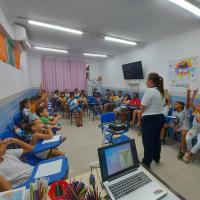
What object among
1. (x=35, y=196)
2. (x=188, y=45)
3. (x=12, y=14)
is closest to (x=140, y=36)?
(x=188, y=45)

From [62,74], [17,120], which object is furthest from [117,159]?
[62,74]

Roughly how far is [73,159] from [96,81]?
6153mm

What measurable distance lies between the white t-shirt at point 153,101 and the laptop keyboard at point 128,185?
1.13m

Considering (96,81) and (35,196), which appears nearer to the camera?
(35,196)

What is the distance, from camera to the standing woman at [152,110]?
6.24ft

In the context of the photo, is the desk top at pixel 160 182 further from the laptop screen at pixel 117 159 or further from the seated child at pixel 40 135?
the seated child at pixel 40 135

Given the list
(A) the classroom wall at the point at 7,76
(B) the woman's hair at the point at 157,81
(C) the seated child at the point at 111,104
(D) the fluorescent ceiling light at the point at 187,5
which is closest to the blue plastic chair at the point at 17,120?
(A) the classroom wall at the point at 7,76

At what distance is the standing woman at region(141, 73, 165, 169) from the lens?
1903mm

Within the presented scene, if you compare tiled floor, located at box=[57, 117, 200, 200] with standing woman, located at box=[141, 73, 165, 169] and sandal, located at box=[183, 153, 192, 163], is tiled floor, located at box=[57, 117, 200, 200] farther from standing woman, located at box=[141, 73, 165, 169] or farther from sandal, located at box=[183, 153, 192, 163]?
standing woman, located at box=[141, 73, 165, 169]

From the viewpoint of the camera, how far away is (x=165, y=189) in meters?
0.87

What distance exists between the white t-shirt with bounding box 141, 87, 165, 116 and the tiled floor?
1082 mm

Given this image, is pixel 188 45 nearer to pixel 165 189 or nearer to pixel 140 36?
pixel 140 36

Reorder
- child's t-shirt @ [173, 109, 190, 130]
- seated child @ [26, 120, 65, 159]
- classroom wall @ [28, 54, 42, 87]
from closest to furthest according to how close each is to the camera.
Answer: seated child @ [26, 120, 65, 159]
child's t-shirt @ [173, 109, 190, 130]
classroom wall @ [28, 54, 42, 87]

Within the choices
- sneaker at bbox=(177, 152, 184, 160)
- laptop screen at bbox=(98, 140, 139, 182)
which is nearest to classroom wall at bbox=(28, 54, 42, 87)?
sneaker at bbox=(177, 152, 184, 160)
